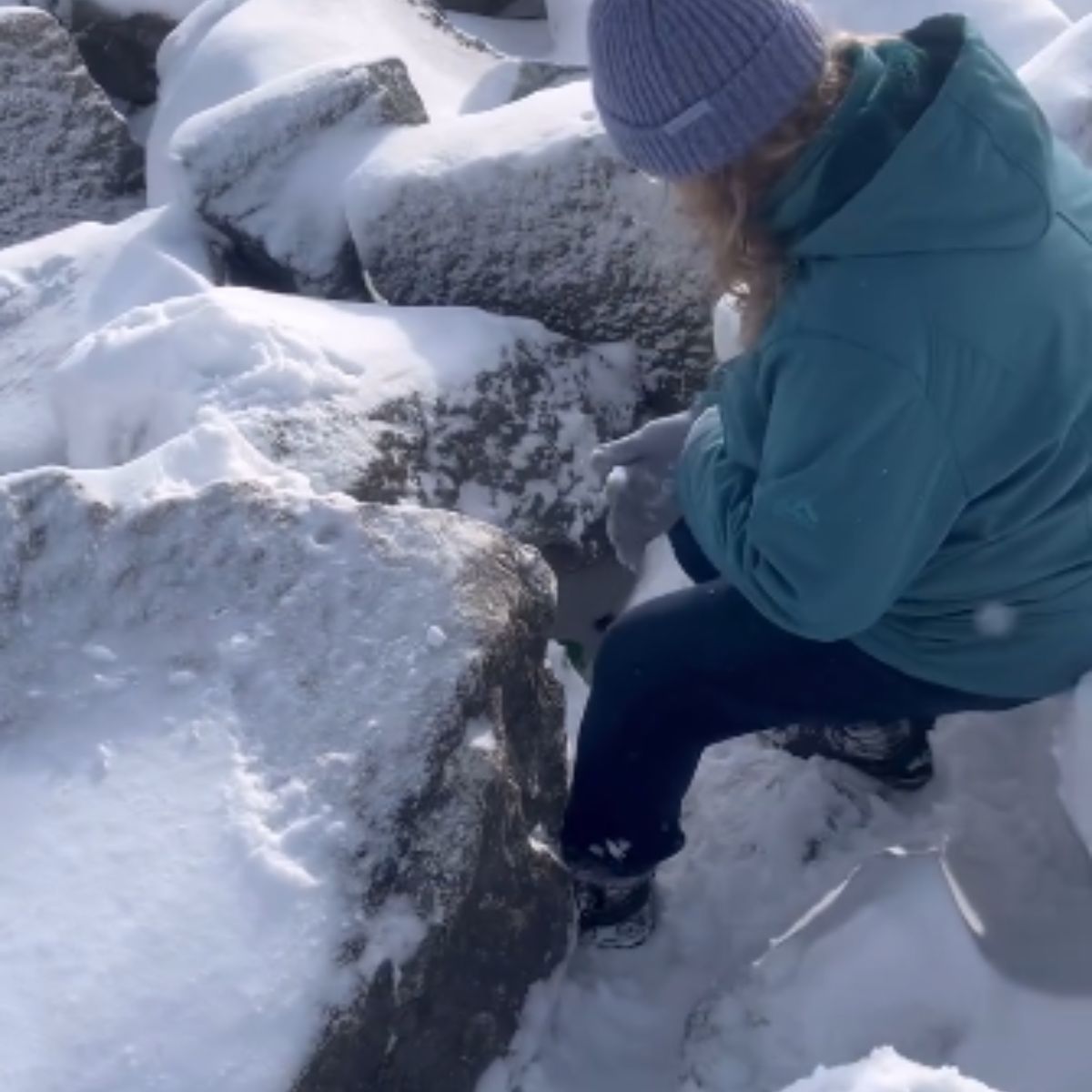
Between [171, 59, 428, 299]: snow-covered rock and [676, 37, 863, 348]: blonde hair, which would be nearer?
[676, 37, 863, 348]: blonde hair

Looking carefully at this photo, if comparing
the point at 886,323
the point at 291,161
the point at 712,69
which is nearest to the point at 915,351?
the point at 886,323

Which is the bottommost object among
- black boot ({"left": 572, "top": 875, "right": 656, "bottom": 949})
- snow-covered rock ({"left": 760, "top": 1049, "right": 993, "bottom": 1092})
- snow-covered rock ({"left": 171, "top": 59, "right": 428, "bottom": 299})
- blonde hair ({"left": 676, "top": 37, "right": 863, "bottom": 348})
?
black boot ({"left": 572, "top": 875, "right": 656, "bottom": 949})

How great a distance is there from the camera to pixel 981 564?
1.94 metres

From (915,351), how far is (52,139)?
128 inches

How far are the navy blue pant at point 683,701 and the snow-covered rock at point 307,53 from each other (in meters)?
2.26

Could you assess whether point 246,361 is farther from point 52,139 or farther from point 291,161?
point 52,139

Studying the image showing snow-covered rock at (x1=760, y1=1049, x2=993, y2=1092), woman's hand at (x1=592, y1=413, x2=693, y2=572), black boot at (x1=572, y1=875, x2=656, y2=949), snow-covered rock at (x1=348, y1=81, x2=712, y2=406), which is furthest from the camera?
snow-covered rock at (x1=348, y1=81, x2=712, y2=406)

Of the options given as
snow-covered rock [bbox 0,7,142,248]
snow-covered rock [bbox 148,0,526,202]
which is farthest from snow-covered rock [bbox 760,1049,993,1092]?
snow-covered rock [bbox 0,7,142,248]

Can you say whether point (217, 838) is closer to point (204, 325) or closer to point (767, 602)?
point (767, 602)

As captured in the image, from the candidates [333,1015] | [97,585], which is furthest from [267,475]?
[333,1015]

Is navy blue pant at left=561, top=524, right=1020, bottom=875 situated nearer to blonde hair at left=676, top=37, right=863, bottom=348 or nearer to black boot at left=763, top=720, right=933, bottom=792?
black boot at left=763, top=720, right=933, bottom=792

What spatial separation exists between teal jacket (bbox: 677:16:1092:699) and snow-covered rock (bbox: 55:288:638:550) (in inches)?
39.6

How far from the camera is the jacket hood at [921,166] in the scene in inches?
66.0

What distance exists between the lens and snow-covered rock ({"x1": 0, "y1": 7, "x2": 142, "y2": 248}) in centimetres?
433
